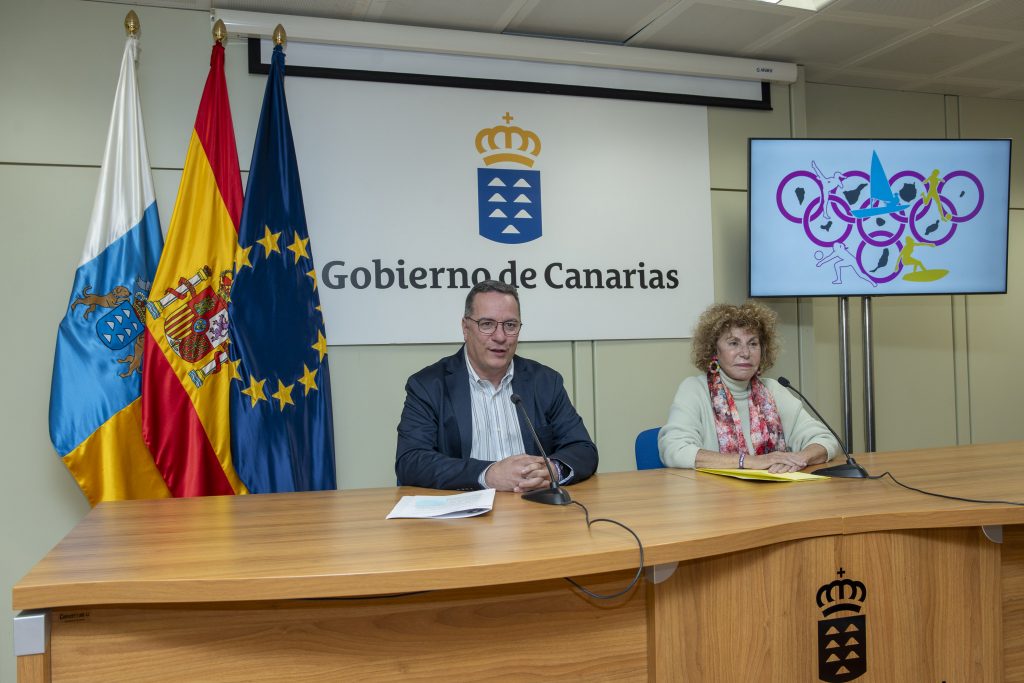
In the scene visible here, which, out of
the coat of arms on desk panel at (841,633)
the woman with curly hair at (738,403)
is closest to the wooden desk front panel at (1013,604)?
the coat of arms on desk panel at (841,633)

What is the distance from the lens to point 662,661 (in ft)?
4.83

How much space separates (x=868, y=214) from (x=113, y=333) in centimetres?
357

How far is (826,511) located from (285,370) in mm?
2229

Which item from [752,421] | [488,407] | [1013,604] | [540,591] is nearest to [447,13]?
[488,407]

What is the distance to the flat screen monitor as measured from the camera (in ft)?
12.5

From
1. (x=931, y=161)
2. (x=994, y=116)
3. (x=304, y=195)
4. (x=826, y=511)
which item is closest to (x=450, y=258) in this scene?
(x=304, y=195)

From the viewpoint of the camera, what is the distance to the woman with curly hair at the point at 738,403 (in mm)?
2689

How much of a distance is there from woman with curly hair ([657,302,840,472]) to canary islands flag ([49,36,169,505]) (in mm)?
2061

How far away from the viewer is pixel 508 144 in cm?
370

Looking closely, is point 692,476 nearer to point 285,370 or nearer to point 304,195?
point 285,370

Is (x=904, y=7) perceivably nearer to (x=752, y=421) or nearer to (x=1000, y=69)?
(x=1000, y=69)

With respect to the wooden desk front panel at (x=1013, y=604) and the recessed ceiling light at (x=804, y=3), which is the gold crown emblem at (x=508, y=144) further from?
the wooden desk front panel at (x=1013, y=604)

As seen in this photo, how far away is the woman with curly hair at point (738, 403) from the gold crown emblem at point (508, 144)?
1.35 metres

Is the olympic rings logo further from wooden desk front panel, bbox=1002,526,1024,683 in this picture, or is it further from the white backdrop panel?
wooden desk front panel, bbox=1002,526,1024,683
